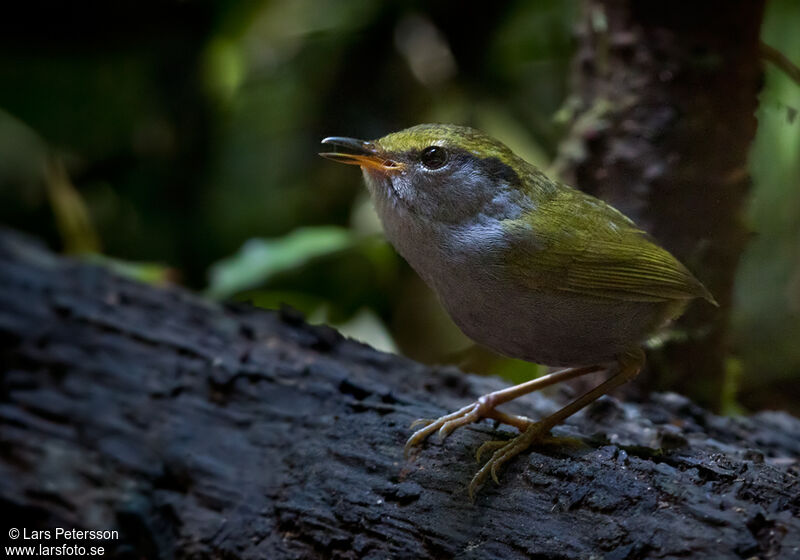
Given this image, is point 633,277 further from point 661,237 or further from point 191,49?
point 191,49

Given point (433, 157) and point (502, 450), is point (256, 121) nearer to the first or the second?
point (433, 157)

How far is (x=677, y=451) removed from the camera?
8.86 ft

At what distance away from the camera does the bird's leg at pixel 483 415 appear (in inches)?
112

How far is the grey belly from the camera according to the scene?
8.73 ft

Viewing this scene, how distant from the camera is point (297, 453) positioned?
3137mm

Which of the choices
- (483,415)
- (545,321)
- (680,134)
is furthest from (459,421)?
(680,134)

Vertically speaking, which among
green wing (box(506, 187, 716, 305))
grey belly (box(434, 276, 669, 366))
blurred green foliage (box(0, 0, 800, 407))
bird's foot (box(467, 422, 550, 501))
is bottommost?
bird's foot (box(467, 422, 550, 501))

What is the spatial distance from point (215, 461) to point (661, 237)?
2185mm

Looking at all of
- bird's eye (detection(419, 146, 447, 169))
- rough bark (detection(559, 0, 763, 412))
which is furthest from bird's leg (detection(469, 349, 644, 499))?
bird's eye (detection(419, 146, 447, 169))

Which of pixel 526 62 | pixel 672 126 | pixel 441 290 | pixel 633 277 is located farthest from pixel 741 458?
pixel 526 62

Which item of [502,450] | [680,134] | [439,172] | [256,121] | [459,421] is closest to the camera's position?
[502,450]

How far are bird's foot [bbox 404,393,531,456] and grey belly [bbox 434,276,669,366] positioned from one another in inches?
10.3

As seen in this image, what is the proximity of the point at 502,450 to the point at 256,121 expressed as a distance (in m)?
4.05

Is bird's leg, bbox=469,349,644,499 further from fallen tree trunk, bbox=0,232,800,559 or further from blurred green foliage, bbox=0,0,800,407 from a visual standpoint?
blurred green foliage, bbox=0,0,800,407
